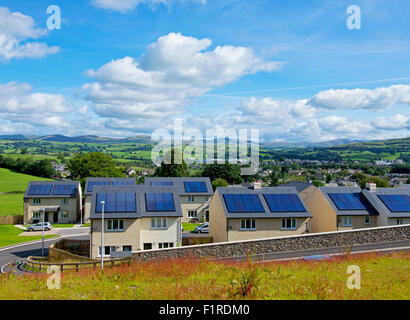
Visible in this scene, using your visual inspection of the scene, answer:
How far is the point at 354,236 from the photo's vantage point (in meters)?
28.5

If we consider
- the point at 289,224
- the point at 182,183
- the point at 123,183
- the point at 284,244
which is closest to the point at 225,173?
the point at 182,183

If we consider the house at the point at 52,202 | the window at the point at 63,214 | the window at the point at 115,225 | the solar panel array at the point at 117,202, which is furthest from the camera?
the window at the point at 63,214

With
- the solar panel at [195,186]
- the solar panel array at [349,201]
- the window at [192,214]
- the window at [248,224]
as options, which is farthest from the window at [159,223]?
the window at [192,214]

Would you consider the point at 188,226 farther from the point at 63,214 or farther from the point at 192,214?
the point at 63,214

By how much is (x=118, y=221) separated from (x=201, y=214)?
91.2ft

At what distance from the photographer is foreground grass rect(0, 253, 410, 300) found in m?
12.5

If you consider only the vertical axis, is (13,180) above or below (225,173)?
below

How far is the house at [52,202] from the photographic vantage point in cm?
5828

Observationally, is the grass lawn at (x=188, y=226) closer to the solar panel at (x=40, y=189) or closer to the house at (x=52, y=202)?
the house at (x=52, y=202)

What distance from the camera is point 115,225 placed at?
3256cm

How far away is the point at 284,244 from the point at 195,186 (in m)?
33.2

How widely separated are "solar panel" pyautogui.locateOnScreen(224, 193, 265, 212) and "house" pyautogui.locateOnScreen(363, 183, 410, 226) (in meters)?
12.9

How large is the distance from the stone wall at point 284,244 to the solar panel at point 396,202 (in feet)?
27.0

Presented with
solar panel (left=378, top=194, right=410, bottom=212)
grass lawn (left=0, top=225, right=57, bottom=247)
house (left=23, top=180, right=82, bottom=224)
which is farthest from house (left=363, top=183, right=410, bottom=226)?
house (left=23, top=180, right=82, bottom=224)
